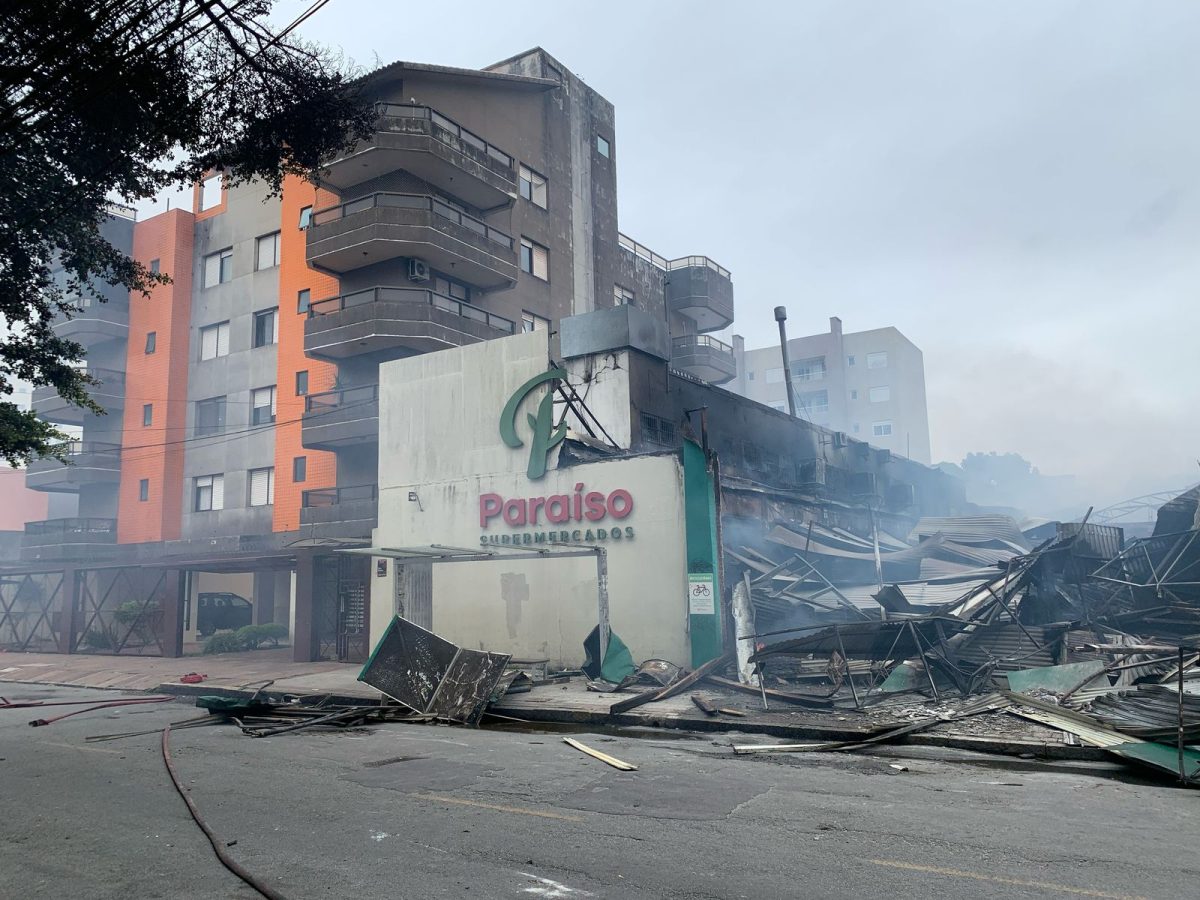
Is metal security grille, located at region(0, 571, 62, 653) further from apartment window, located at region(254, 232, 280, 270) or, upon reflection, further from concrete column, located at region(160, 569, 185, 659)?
apartment window, located at region(254, 232, 280, 270)

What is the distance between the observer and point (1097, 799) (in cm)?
703

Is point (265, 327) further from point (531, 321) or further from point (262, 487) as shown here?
point (531, 321)

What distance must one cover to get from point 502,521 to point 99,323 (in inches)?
1158

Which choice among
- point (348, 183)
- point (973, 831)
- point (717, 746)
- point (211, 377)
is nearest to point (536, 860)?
point (973, 831)

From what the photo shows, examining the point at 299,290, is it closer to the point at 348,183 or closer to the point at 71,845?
the point at 348,183

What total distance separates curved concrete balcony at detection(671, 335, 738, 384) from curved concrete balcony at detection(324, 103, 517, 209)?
44.3ft

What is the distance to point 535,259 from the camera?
35844 mm

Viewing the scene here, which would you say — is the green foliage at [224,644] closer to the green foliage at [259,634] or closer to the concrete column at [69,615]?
the green foliage at [259,634]

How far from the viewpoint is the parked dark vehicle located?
32.5 meters

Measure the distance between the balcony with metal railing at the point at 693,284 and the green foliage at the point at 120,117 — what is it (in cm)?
3207

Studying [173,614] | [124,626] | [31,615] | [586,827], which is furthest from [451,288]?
[586,827]

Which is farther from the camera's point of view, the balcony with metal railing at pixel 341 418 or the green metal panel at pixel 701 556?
the balcony with metal railing at pixel 341 418

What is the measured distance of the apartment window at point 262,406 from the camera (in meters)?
34.0

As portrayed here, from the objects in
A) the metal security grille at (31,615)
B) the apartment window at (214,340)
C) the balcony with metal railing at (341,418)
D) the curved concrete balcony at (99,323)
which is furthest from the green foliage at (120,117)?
the curved concrete balcony at (99,323)
